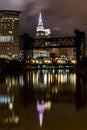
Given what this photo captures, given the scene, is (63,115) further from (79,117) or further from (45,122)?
(45,122)

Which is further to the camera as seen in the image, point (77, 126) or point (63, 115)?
point (63, 115)

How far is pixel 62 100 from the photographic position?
38781 millimetres

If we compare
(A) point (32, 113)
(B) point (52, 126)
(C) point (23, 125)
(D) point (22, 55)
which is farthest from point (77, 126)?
(D) point (22, 55)

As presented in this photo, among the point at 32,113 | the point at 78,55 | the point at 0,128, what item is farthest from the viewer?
the point at 78,55

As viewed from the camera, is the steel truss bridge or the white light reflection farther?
the steel truss bridge

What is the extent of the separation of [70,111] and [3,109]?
15.7ft

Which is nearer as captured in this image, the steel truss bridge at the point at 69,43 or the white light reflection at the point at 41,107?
the white light reflection at the point at 41,107

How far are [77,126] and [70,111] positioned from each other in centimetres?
675

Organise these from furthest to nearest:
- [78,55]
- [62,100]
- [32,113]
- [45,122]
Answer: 1. [78,55]
2. [62,100]
3. [32,113]
4. [45,122]

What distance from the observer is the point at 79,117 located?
1067 inches

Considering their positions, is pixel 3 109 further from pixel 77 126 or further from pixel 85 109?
pixel 77 126

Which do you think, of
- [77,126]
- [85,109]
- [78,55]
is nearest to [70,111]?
[85,109]

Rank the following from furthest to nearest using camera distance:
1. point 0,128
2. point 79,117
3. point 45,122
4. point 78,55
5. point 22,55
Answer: point 22,55 < point 78,55 < point 79,117 < point 45,122 < point 0,128

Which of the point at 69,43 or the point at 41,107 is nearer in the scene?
the point at 41,107
